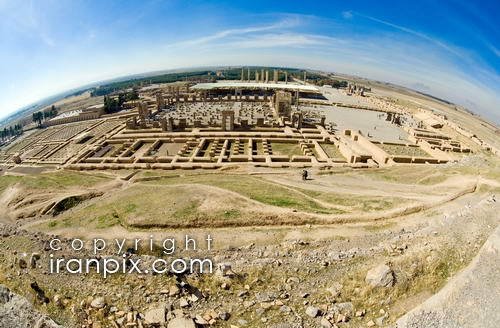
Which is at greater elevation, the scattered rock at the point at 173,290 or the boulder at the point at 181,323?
the scattered rock at the point at 173,290

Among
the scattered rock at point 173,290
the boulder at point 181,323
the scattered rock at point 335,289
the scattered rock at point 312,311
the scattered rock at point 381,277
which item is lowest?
the boulder at point 181,323

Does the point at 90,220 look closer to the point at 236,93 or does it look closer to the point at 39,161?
the point at 39,161

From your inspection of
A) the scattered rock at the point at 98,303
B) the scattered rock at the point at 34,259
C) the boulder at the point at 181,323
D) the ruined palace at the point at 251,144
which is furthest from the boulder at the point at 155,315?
the ruined palace at the point at 251,144

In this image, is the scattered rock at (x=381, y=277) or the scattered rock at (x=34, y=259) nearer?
the scattered rock at (x=381, y=277)

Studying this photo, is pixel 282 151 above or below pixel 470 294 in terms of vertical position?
below

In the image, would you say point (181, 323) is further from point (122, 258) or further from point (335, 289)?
point (335, 289)

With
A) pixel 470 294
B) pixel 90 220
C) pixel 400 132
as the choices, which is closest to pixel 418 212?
pixel 470 294

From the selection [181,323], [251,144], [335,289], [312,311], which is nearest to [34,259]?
[181,323]

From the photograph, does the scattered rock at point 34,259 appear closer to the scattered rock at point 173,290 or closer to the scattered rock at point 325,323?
the scattered rock at point 173,290

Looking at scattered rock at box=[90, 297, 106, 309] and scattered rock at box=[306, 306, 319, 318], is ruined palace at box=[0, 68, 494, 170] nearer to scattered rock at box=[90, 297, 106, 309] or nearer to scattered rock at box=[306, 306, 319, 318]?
scattered rock at box=[90, 297, 106, 309]

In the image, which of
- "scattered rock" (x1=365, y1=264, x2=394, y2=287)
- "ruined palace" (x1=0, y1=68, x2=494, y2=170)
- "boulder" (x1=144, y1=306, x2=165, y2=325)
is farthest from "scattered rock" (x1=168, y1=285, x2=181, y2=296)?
"ruined palace" (x1=0, y1=68, x2=494, y2=170)

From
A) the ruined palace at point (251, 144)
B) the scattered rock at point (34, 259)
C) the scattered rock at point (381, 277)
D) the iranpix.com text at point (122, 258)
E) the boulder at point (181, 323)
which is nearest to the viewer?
the boulder at point (181, 323)
